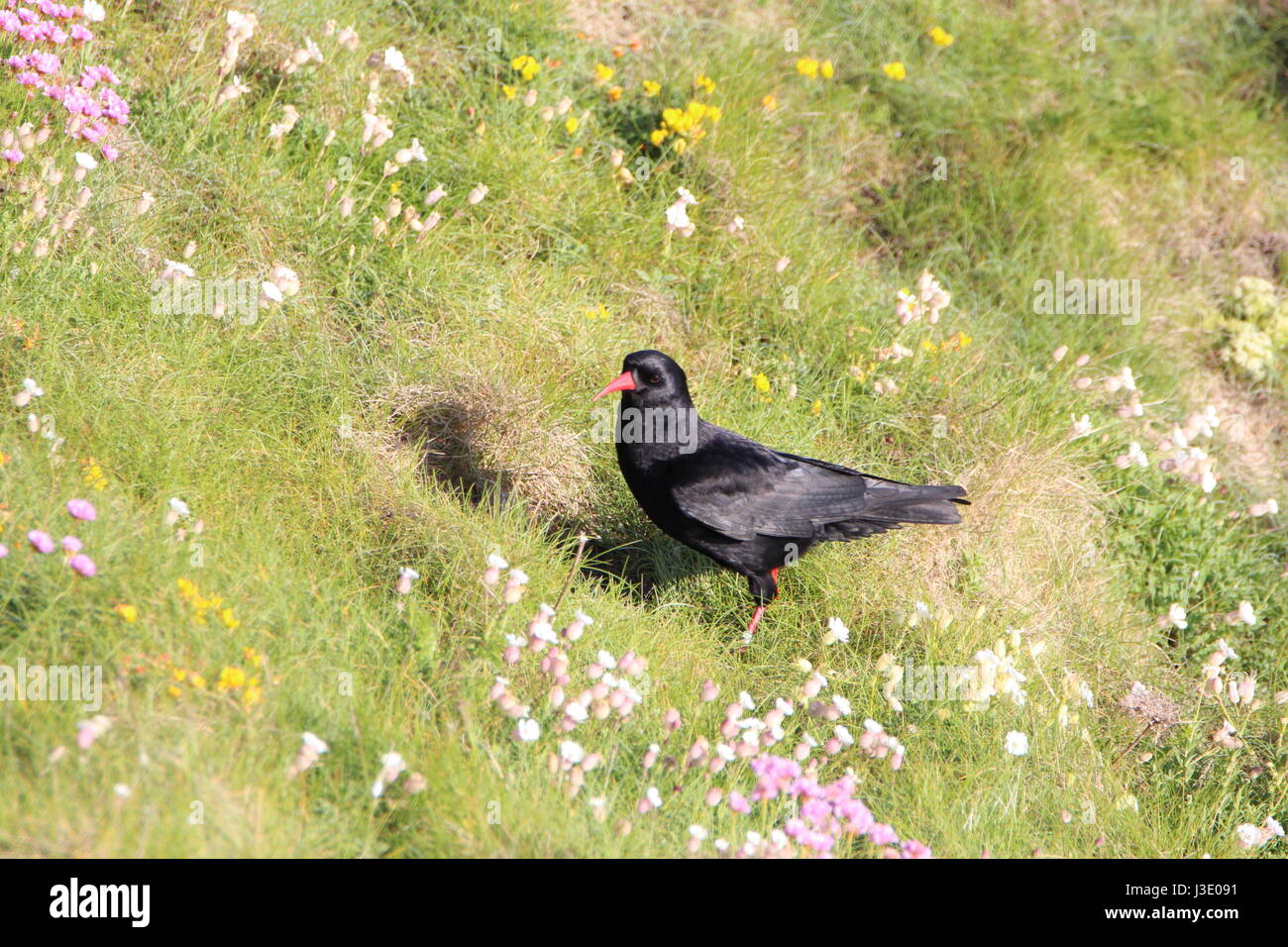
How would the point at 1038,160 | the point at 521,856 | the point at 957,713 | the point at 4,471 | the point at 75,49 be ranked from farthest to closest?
the point at 1038,160 → the point at 75,49 → the point at 957,713 → the point at 4,471 → the point at 521,856

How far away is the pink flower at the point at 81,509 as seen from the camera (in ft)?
10.4

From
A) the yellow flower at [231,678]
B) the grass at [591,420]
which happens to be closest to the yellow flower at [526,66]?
the grass at [591,420]

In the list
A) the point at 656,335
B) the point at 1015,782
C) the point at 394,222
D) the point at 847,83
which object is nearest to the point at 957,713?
the point at 1015,782

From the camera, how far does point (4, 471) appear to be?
3463 millimetres

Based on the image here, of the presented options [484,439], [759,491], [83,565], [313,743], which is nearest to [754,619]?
[759,491]

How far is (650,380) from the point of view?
4664 mm

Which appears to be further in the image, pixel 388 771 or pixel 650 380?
pixel 650 380

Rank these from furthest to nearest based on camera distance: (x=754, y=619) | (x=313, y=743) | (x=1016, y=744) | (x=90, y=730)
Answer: (x=754, y=619), (x=1016, y=744), (x=313, y=743), (x=90, y=730)

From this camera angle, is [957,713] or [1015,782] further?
[957,713]

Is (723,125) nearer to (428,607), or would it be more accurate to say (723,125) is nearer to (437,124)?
(437,124)

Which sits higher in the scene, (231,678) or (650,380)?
(650,380)

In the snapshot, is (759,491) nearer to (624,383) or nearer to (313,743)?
(624,383)

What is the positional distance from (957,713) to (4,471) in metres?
3.27

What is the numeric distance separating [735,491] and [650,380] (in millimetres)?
564
